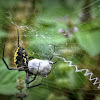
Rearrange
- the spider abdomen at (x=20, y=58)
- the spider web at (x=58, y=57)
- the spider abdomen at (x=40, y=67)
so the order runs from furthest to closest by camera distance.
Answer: the spider web at (x=58, y=57) → the spider abdomen at (x=20, y=58) → the spider abdomen at (x=40, y=67)

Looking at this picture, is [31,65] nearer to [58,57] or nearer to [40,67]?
[40,67]

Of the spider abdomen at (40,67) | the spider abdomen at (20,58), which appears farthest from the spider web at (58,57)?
the spider abdomen at (40,67)

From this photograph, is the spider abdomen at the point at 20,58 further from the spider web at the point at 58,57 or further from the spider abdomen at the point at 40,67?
the spider web at the point at 58,57

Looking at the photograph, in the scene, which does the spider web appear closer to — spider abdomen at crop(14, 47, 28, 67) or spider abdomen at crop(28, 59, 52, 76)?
spider abdomen at crop(14, 47, 28, 67)

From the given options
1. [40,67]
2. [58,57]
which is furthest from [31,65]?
[58,57]

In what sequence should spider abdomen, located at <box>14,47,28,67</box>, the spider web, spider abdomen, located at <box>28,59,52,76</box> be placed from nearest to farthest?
1. spider abdomen, located at <box>28,59,52,76</box>
2. spider abdomen, located at <box>14,47,28,67</box>
3. the spider web

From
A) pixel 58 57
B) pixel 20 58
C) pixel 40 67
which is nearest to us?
pixel 40 67

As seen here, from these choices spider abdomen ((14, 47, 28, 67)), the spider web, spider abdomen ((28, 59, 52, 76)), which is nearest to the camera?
spider abdomen ((28, 59, 52, 76))

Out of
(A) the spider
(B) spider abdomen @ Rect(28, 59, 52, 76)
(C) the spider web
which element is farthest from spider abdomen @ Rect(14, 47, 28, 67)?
(C) the spider web

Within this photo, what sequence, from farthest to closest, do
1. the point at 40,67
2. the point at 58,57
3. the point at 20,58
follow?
1. the point at 58,57
2. the point at 20,58
3. the point at 40,67

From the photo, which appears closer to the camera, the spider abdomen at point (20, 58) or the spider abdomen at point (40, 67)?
the spider abdomen at point (40, 67)

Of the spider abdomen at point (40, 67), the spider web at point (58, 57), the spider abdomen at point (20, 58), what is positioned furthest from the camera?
the spider web at point (58, 57)

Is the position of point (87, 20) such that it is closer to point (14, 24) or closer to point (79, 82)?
point (79, 82)

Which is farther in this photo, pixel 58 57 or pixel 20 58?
pixel 58 57
